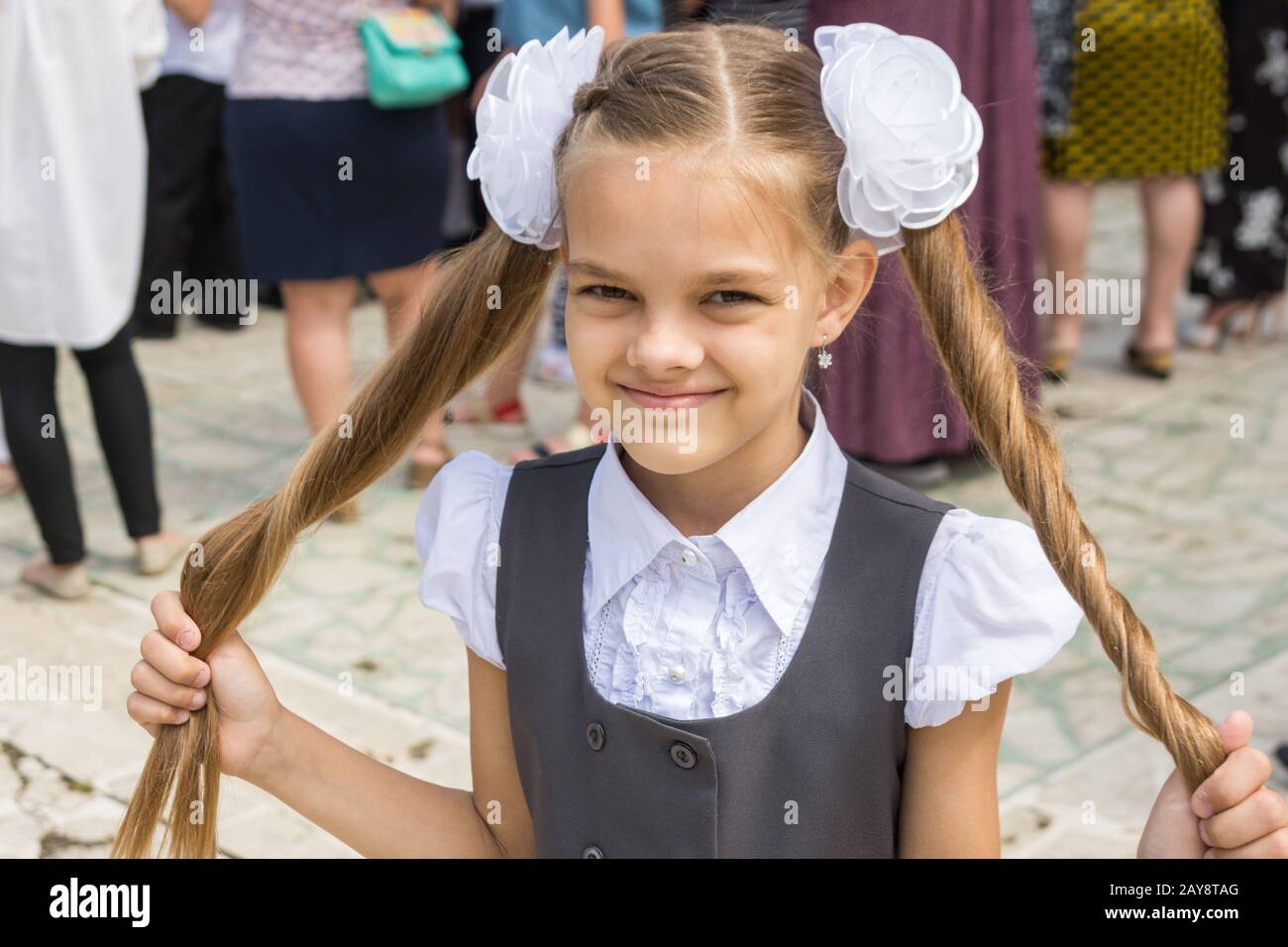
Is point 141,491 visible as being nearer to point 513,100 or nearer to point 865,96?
point 513,100

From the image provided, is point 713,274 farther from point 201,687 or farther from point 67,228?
point 67,228

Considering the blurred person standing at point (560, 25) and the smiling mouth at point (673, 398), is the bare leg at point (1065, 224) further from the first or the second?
the smiling mouth at point (673, 398)

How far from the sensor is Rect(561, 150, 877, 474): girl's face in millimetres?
1397

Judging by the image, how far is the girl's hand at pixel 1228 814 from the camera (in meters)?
1.32

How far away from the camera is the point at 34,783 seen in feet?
9.46

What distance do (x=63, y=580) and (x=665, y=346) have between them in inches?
104

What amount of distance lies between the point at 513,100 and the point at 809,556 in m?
0.54

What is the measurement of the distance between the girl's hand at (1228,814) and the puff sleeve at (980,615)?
0.17 metres

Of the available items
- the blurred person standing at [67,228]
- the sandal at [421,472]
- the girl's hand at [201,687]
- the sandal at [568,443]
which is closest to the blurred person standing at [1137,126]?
the sandal at [568,443]

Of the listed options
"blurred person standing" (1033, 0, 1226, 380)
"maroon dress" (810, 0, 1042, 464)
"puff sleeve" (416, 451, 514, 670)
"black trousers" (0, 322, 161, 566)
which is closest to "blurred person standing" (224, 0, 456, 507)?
"black trousers" (0, 322, 161, 566)

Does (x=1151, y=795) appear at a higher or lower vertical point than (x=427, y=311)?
lower

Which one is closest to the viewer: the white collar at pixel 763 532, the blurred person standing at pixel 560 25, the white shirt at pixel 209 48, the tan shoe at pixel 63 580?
the white collar at pixel 763 532

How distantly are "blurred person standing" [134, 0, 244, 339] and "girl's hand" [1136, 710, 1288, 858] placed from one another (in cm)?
391

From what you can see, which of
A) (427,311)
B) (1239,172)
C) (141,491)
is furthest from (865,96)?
(1239,172)
